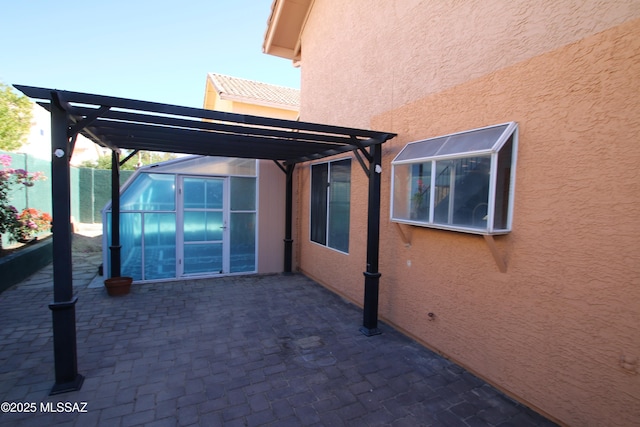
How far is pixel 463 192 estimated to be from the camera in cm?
315

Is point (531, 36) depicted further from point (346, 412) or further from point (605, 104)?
Result: point (346, 412)

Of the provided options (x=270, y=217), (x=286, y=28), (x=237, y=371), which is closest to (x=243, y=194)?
(x=270, y=217)

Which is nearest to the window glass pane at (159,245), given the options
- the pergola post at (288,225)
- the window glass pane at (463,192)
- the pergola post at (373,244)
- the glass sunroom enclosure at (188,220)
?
the glass sunroom enclosure at (188,220)

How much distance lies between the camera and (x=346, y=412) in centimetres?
268

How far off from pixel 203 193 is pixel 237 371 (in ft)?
15.5

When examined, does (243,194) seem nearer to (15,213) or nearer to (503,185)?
(15,213)

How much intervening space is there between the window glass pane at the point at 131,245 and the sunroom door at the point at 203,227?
853 millimetres

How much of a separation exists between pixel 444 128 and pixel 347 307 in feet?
11.1

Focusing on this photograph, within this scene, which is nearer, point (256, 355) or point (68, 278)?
point (68, 278)

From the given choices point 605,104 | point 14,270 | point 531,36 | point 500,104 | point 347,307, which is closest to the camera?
point 605,104

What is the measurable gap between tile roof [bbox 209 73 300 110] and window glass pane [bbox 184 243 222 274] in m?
4.98

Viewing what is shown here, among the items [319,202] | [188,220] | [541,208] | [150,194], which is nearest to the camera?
[541,208]

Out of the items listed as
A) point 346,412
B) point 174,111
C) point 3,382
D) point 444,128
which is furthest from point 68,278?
point 444,128

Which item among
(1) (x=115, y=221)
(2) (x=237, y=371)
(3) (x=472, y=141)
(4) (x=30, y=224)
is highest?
(3) (x=472, y=141)
